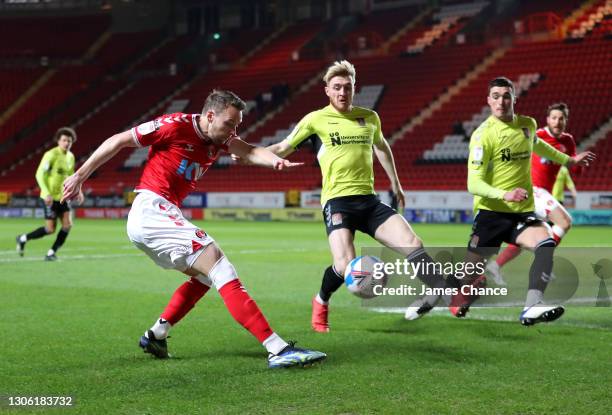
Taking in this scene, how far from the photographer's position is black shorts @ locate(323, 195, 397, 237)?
7234mm

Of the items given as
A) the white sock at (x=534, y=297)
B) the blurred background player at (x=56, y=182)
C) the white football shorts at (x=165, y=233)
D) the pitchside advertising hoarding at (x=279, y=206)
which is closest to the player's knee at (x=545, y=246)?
the white sock at (x=534, y=297)

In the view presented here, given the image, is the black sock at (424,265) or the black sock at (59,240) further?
the black sock at (59,240)

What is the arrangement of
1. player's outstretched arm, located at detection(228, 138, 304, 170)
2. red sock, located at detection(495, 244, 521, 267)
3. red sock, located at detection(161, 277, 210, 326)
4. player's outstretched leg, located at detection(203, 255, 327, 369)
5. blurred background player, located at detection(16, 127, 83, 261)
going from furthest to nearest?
blurred background player, located at detection(16, 127, 83, 261) → red sock, located at detection(495, 244, 521, 267) → red sock, located at detection(161, 277, 210, 326) → player's outstretched arm, located at detection(228, 138, 304, 170) → player's outstretched leg, located at detection(203, 255, 327, 369)

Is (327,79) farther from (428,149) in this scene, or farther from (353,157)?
(428,149)

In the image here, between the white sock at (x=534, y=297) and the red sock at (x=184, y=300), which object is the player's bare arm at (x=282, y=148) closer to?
the red sock at (x=184, y=300)

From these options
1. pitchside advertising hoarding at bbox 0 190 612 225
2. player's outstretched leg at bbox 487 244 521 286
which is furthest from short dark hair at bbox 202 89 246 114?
pitchside advertising hoarding at bbox 0 190 612 225

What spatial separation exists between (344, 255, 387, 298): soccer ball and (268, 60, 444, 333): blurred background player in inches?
22.3

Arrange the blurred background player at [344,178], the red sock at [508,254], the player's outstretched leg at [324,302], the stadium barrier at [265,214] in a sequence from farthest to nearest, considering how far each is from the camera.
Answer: the stadium barrier at [265,214], the red sock at [508,254], the player's outstretched leg at [324,302], the blurred background player at [344,178]

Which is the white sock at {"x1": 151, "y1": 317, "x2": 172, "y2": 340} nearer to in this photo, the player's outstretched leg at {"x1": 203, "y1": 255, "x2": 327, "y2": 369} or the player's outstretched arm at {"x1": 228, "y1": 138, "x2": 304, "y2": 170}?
the player's outstretched leg at {"x1": 203, "y1": 255, "x2": 327, "y2": 369}

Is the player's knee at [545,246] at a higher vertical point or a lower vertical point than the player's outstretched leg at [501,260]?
higher

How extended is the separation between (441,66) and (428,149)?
19.1 ft

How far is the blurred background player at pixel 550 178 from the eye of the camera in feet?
33.1

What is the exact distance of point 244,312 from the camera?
18.6 ft

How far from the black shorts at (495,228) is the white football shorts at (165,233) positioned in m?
2.80
